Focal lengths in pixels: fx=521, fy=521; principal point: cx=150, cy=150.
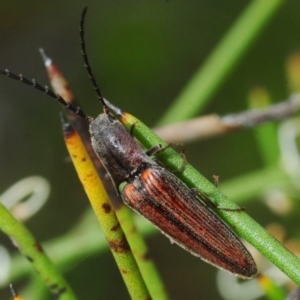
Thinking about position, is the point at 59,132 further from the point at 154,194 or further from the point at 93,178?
the point at 93,178

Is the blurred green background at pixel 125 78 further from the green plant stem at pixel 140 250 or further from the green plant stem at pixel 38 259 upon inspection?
the green plant stem at pixel 38 259

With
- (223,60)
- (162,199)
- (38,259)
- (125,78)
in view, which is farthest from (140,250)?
(125,78)

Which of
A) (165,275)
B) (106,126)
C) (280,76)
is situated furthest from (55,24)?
(106,126)

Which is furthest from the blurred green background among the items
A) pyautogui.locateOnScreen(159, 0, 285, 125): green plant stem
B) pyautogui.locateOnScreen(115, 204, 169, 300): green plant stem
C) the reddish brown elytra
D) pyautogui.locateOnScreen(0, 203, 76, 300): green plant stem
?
pyautogui.locateOnScreen(0, 203, 76, 300): green plant stem

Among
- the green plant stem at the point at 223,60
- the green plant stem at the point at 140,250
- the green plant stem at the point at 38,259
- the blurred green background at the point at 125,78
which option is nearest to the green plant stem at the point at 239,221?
the green plant stem at the point at 140,250

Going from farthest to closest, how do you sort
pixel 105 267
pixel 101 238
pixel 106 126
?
pixel 105 267 < pixel 101 238 < pixel 106 126
